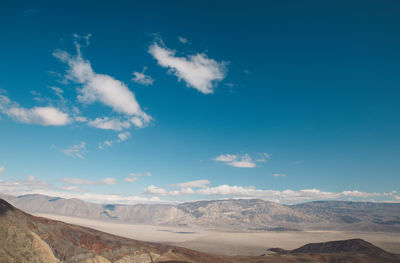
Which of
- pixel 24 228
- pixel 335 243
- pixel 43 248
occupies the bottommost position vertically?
pixel 335 243

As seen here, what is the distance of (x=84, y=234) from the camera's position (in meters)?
90.8

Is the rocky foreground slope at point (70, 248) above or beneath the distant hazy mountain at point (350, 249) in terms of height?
above

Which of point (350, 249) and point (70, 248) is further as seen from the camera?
point (350, 249)

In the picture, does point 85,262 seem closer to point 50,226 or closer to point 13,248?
point 50,226


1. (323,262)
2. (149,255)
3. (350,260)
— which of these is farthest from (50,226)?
(350,260)

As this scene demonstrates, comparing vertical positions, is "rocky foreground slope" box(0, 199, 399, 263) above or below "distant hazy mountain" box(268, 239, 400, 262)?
above

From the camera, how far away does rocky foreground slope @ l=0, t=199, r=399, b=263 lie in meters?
68.2

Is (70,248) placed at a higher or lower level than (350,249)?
higher

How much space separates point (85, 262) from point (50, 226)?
16.8 metres

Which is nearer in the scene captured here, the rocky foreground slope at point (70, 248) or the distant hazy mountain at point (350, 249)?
the rocky foreground slope at point (70, 248)

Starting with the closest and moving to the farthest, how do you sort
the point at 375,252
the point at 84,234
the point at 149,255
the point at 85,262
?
the point at 85,262, the point at 84,234, the point at 149,255, the point at 375,252

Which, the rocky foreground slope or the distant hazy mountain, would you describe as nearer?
the rocky foreground slope

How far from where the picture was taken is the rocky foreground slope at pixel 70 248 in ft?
224

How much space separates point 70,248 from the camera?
266 ft
